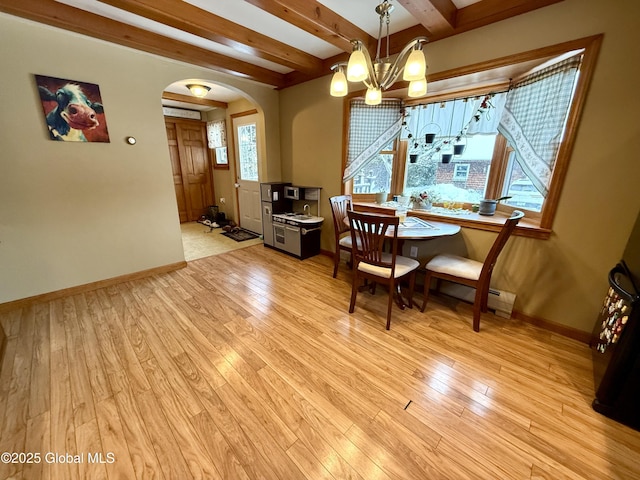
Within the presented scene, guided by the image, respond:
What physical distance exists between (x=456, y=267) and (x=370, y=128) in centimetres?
192

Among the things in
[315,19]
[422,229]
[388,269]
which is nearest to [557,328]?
[422,229]

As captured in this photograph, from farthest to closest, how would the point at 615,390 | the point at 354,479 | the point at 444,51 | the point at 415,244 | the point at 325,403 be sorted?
the point at 415,244 < the point at 444,51 < the point at 325,403 < the point at 615,390 < the point at 354,479

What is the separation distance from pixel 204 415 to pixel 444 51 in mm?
3305

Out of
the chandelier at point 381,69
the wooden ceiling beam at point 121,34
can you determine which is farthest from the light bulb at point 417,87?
the wooden ceiling beam at point 121,34

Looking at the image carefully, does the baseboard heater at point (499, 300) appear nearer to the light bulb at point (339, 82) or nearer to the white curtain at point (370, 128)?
the white curtain at point (370, 128)

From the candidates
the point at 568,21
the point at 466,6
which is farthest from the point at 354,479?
the point at 466,6

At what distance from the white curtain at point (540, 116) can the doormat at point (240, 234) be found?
3909 millimetres

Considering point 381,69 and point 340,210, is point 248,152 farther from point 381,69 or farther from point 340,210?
point 381,69

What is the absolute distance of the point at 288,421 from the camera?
4.38 ft

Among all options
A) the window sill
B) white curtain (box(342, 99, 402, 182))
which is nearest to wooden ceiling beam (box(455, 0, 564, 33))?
white curtain (box(342, 99, 402, 182))

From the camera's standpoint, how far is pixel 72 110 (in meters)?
2.33

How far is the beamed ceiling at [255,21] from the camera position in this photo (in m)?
1.87

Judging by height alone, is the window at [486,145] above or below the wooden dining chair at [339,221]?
above

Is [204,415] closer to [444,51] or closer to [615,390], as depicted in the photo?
[615,390]
